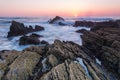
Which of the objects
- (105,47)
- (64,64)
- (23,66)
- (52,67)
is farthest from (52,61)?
(105,47)

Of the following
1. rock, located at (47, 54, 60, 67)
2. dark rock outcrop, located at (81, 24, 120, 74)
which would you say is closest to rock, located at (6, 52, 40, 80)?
rock, located at (47, 54, 60, 67)

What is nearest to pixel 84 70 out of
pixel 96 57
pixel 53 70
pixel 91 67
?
pixel 91 67

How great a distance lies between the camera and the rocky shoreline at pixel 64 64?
24.2 feet

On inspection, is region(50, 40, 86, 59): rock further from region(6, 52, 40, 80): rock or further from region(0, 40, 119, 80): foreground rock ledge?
region(6, 52, 40, 80): rock

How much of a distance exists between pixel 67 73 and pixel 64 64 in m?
0.71

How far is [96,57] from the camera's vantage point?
36.8ft

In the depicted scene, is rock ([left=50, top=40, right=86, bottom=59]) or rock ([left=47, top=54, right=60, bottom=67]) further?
rock ([left=50, top=40, right=86, bottom=59])

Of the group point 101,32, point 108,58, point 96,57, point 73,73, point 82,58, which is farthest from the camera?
point 101,32

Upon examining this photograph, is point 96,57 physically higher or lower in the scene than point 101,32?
lower

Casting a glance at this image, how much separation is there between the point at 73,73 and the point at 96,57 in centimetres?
433

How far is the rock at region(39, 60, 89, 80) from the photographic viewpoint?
22.9ft

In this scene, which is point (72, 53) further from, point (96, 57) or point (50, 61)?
point (96, 57)

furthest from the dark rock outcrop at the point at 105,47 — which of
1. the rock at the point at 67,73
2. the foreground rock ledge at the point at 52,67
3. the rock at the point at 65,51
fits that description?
the rock at the point at 67,73

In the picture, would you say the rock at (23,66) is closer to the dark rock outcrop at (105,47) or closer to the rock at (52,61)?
the rock at (52,61)
